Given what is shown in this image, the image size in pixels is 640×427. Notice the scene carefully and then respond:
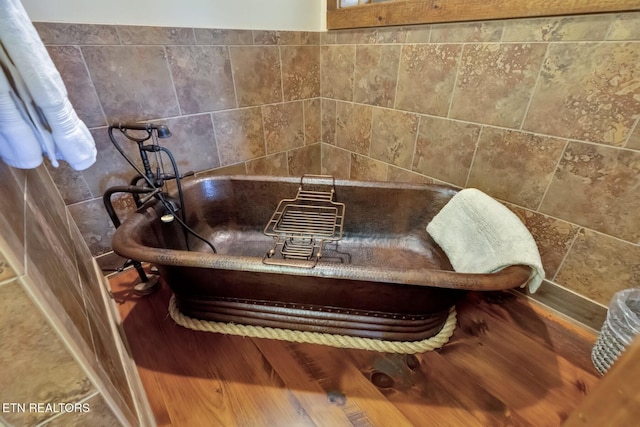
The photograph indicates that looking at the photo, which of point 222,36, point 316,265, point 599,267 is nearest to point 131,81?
point 222,36

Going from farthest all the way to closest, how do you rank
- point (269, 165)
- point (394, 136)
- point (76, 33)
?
1. point (269, 165)
2. point (394, 136)
3. point (76, 33)

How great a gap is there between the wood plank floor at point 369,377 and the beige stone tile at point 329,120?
140cm

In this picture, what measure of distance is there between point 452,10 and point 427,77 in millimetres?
278

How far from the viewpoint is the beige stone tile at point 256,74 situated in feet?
5.09

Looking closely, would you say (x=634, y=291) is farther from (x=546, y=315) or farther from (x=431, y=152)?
(x=431, y=152)

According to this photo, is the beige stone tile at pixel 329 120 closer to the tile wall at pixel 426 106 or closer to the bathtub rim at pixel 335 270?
the tile wall at pixel 426 106

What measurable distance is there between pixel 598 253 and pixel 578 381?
0.49 metres

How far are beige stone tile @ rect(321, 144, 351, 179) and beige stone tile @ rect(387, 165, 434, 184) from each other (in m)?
0.36

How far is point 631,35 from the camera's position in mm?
885

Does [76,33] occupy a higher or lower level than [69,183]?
higher

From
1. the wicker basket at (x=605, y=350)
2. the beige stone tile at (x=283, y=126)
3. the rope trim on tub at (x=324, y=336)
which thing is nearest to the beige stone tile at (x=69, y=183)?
the rope trim on tub at (x=324, y=336)

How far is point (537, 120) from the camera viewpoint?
3.70 ft

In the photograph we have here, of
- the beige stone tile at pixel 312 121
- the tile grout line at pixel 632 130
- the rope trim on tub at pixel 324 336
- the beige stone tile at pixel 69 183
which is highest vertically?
the tile grout line at pixel 632 130

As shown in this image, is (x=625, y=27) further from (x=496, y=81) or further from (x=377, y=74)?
(x=377, y=74)
